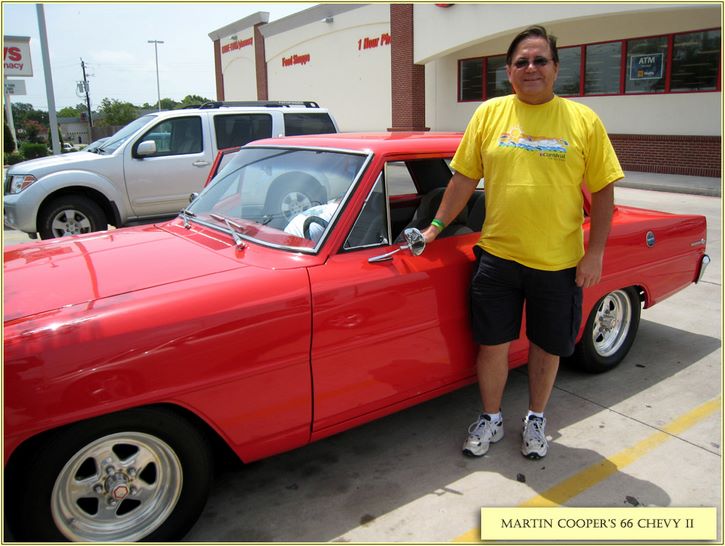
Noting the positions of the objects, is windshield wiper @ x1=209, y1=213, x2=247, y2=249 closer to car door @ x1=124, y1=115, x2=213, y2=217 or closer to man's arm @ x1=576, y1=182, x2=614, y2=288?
man's arm @ x1=576, y1=182, x2=614, y2=288

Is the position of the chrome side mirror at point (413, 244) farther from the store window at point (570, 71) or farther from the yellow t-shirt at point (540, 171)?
the store window at point (570, 71)

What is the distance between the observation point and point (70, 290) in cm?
253

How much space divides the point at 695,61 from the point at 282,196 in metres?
14.6

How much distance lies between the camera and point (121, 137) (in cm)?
846

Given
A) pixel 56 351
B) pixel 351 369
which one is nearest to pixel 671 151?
pixel 351 369

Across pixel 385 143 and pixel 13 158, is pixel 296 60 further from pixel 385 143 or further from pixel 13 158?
pixel 385 143

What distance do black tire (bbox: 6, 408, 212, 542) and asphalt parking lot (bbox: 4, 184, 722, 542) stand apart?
24 cm

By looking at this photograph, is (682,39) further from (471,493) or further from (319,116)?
(471,493)

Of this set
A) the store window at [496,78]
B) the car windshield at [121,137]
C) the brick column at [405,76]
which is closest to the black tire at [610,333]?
the car windshield at [121,137]

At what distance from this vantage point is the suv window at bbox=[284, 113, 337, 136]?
932cm

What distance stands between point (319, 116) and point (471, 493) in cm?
755

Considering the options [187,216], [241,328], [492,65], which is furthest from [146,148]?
[492,65]

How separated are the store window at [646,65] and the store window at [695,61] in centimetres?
30

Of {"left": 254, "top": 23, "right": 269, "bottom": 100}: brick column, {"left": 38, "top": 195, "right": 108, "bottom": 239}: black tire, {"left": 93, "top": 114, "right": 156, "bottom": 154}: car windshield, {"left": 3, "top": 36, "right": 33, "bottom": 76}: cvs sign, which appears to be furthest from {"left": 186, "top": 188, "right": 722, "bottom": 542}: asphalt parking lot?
{"left": 254, "top": 23, "right": 269, "bottom": 100}: brick column
